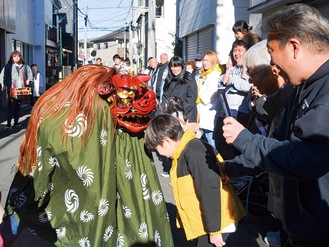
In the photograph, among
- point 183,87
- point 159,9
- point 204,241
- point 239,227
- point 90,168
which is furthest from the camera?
point 159,9

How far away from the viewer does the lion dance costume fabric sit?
2486mm

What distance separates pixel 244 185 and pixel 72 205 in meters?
2.19

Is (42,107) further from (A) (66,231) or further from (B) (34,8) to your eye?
(B) (34,8)

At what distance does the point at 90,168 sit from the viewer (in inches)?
97.4

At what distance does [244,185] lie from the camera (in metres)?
4.30

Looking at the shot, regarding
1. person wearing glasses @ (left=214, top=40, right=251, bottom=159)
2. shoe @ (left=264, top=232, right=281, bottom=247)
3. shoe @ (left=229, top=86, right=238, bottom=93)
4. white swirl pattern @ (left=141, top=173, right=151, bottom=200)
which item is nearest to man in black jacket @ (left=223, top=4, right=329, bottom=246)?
white swirl pattern @ (left=141, top=173, right=151, bottom=200)

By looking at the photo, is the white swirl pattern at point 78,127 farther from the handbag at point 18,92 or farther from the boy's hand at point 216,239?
the handbag at point 18,92

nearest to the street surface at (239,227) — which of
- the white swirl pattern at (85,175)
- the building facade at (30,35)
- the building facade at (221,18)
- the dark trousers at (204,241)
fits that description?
the dark trousers at (204,241)

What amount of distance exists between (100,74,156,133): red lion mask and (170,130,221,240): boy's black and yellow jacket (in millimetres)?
351

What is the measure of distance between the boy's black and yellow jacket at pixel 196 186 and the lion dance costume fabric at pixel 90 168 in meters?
0.19

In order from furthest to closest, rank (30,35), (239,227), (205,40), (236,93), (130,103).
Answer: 1. (30,35)
2. (205,40)
3. (236,93)
4. (239,227)
5. (130,103)

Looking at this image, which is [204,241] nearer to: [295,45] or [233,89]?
[295,45]

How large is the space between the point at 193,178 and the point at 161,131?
14.3 inches

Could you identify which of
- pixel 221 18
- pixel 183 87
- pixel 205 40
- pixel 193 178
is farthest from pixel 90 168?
pixel 205 40
